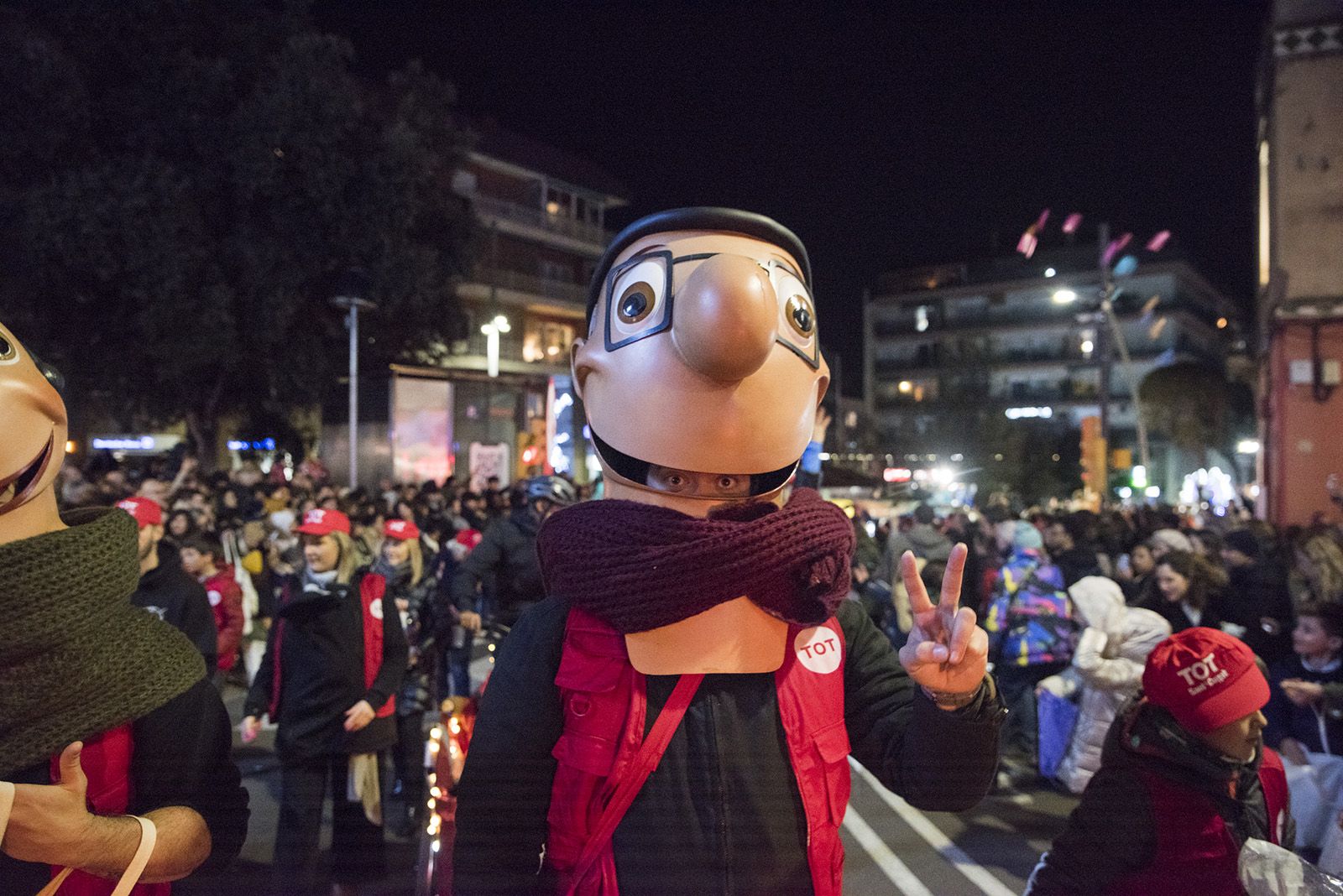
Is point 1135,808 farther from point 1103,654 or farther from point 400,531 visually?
point 400,531

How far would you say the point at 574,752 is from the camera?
1723 mm

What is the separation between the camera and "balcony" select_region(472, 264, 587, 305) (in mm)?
31867

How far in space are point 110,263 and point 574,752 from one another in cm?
1656

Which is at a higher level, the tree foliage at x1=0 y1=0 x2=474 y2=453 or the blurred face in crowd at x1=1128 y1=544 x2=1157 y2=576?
the tree foliage at x1=0 y1=0 x2=474 y2=453

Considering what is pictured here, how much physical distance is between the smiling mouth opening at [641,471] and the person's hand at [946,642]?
14.9 inches

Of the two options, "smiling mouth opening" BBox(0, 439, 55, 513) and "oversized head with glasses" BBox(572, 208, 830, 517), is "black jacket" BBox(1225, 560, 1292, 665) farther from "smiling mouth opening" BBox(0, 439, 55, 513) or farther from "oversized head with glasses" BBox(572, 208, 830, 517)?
"smiling mouth opening" BBox(0, 439, 55, 513)

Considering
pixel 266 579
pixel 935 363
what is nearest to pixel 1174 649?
pixel 266 579

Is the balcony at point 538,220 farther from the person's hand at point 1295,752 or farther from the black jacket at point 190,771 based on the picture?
the black jacket at point 190,771

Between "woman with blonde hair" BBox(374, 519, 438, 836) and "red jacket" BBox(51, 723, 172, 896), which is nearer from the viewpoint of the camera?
"red jacket" BBox(51, 723, 172, 896)

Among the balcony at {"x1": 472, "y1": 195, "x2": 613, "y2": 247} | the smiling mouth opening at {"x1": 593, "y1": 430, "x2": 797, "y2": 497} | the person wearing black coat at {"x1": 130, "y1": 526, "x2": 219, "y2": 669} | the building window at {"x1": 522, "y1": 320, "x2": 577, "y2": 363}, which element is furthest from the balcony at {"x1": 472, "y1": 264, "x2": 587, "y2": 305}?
the smiling mouth opening at {"x1": 593, "y1": 430, "x2": 797, "y2": 497}

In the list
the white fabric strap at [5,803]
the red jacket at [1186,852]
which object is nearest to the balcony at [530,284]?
the red jacket at [1186,852]

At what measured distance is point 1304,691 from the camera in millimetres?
4273

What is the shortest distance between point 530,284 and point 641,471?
107 feet

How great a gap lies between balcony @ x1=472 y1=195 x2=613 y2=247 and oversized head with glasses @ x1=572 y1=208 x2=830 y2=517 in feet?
100
